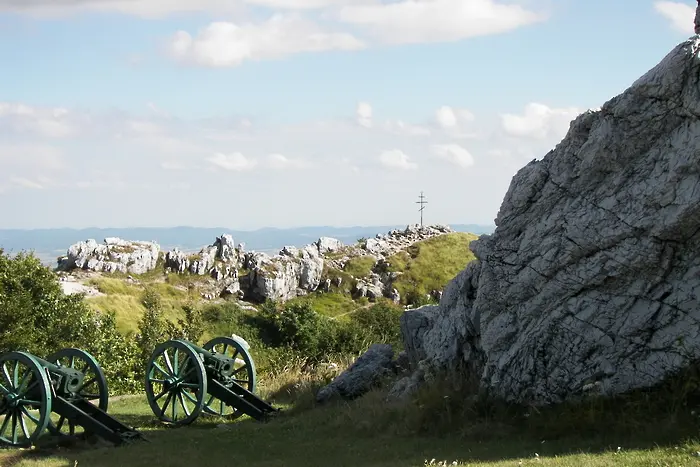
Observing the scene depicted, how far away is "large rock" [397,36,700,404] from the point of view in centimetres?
1234

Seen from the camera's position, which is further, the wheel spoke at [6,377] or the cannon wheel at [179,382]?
the cannon wheel at [179,382]

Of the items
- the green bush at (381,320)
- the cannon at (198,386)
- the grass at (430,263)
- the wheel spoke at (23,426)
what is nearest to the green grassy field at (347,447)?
the cannon at (198,386)

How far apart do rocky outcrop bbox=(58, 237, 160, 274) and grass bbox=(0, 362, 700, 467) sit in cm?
5183

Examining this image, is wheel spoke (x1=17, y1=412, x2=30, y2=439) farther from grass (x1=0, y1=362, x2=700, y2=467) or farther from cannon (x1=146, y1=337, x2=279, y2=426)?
cannon (x1=146, y1=337, x2=279, y2=426)

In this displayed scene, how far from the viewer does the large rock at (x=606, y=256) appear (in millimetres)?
12344

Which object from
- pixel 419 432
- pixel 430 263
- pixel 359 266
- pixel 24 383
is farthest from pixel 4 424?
pixel 430 263

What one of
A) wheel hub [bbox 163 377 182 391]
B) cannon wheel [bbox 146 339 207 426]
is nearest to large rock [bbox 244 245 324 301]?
cannon wheel [bbox 146 339 207 426]

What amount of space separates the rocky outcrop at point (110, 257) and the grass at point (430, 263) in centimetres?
2181

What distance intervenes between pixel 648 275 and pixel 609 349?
130 centimetres

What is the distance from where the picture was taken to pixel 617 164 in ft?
43.0

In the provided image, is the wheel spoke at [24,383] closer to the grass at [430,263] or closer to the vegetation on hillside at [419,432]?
the vegetation on hillside at [419,432]

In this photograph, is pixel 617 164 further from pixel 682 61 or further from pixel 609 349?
pixel 609 349

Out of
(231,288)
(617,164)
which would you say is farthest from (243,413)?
(231,288)

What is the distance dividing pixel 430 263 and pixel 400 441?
64984mm
